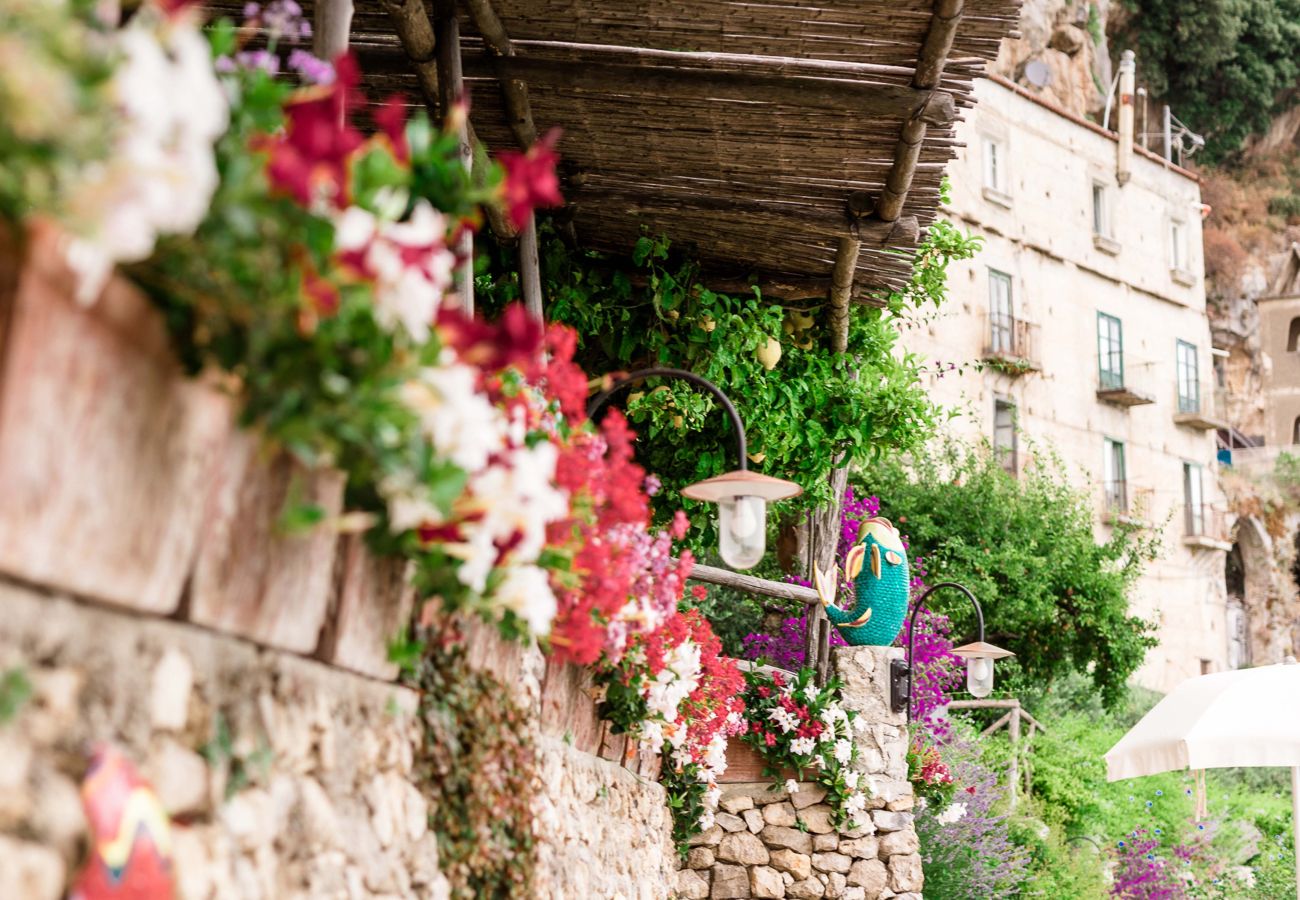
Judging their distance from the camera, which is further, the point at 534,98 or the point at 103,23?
the point at 534,98

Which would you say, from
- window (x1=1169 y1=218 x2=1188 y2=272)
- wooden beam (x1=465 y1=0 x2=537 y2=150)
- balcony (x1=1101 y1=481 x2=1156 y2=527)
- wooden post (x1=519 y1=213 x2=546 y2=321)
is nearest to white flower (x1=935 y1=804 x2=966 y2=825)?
wooden post (x1=519 y1=213 x2=546 y2=321)

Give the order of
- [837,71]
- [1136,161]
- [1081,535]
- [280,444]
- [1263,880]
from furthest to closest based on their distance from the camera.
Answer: [1136,161], [1081,535], [1263,880], [837,71], [280,444]

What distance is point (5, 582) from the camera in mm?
1681

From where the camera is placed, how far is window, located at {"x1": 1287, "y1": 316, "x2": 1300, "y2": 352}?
33719 millimetres

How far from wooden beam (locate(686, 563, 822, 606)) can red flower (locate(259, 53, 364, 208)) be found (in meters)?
5.53

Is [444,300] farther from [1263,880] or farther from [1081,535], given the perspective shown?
[1081,535]

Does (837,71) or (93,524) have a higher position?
(837,71)

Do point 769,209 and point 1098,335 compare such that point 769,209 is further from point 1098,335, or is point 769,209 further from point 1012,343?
point 1098,335

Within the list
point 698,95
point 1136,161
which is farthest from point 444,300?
point 1136,161

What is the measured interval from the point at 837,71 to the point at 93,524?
3.80 m

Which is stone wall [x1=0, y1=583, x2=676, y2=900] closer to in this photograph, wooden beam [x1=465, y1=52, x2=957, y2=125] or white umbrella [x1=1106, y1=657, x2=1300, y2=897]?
wooden beam [x1=465, y1=52, x2=957, y2=125]

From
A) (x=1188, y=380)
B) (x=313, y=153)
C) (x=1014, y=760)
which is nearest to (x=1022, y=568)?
(x=1014, y=760)

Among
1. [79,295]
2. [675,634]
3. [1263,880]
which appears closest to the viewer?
[79,295]

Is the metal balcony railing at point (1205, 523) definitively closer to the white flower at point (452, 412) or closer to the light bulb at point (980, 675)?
Result: the light bulb at point (980, 675)
